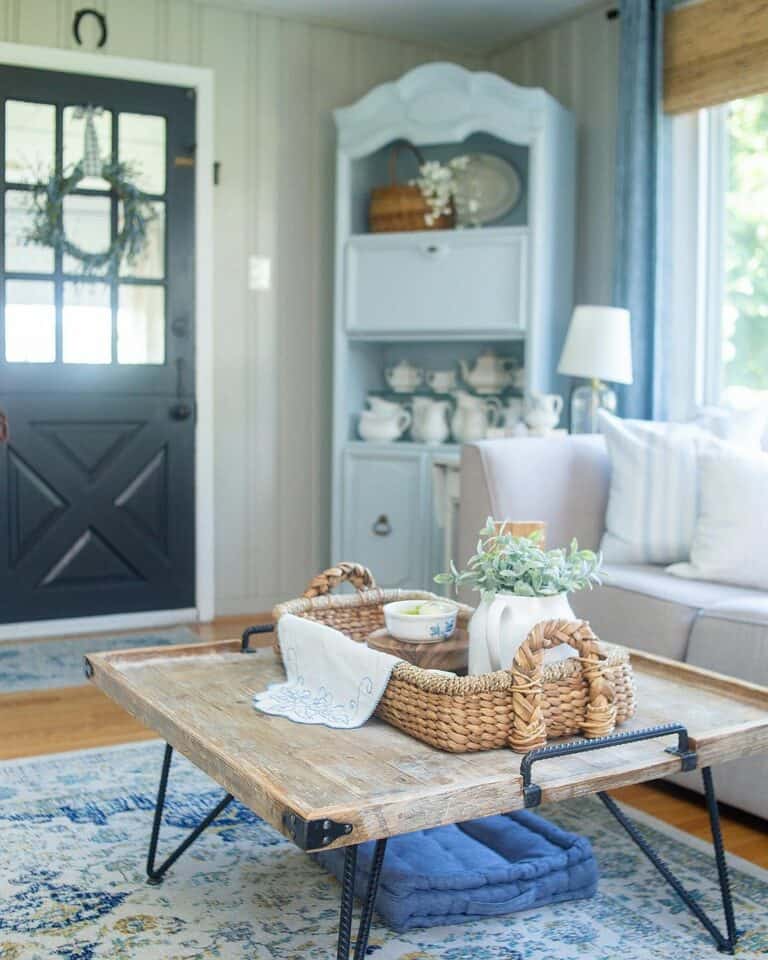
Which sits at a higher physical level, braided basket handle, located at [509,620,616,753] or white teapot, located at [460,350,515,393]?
white teapot, located at [460,350,515,393]

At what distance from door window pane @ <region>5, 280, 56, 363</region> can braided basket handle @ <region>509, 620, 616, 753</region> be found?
3.09 metres

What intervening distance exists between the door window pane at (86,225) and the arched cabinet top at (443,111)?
0.99 meters

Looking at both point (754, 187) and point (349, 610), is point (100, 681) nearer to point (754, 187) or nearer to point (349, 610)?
point (349, 610)

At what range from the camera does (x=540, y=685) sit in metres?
1.69

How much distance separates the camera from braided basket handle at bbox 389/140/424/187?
15.4 ft

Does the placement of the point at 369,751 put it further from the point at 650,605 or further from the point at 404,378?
the point at 404,378

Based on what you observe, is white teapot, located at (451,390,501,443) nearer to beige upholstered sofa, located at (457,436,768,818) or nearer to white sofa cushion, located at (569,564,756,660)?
beige upholstered sofa, located at (457,436,768,818)

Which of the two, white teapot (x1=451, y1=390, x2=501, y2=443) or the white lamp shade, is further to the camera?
white teapot (x1=451, y1=390, x2=501, y2=443)

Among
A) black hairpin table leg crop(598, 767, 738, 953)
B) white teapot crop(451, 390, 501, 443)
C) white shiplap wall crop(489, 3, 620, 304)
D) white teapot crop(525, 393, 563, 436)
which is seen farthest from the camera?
white teapot crop(451, 390, 501, 443)

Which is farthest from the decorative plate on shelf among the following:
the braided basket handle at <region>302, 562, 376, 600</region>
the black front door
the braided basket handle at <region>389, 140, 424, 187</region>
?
the braided basket handle at <region>302, 562, 376, 600</region>

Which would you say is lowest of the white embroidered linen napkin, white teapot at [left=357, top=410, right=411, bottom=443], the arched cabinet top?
the white embroidered linen napkin

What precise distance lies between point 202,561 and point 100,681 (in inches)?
103

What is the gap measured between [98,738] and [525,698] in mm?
1806

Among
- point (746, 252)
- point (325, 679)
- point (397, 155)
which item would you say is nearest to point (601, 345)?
point (746, 252)
